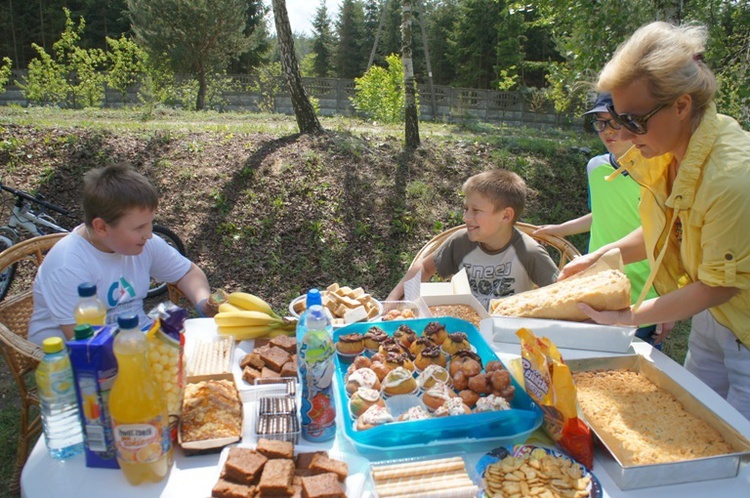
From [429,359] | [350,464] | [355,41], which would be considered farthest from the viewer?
[355,41]

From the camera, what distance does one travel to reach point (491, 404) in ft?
5.11

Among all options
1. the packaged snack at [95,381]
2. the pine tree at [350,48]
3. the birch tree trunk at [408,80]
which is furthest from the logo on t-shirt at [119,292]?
the pine tree at [350,48]

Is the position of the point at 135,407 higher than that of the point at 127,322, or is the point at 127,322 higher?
the point at 127,322

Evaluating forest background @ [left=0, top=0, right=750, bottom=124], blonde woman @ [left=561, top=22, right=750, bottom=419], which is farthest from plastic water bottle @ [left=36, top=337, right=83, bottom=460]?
forest background @ [left=0, top=0, right=750, bottom=124]

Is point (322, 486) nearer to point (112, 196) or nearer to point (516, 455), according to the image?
point (516, 455)

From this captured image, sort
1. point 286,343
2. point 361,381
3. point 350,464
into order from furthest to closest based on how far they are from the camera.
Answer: point 286,343, point 361,381, point 350,464

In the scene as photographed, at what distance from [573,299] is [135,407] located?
1.67 m

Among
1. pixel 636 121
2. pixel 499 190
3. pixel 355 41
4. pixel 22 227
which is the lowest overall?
pixel 22 227

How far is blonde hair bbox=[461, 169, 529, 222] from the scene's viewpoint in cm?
297

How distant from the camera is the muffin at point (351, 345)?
1.93 meters

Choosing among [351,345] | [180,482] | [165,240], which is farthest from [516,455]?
[165,240]

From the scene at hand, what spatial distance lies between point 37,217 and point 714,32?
26.8ft

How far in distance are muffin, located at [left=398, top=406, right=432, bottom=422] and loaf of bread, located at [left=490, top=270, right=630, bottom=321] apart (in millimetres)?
804

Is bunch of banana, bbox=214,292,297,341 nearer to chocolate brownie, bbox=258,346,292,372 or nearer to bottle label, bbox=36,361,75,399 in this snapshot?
chocolate brownie, bbox=258,346,292,372
